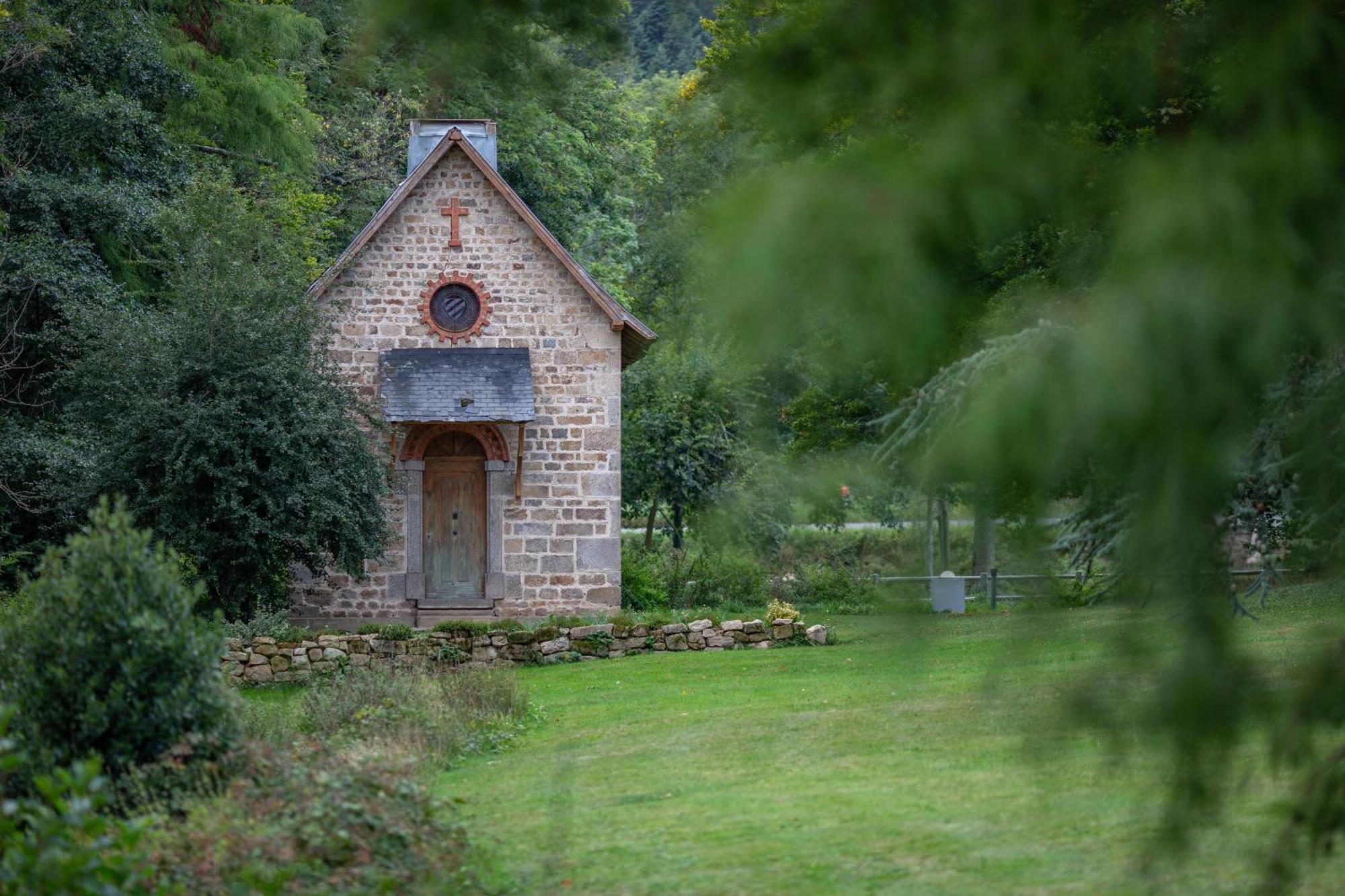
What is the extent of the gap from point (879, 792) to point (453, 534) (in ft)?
40.6

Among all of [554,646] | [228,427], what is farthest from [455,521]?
[228,427]

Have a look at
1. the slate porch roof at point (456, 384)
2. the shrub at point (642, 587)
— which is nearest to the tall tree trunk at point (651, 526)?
the shrub at point (642, 587)

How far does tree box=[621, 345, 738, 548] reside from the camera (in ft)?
A: 92.0

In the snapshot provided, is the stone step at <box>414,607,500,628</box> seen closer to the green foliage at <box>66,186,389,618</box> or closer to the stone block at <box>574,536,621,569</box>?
the stone block at <box>574,536,621,569</box>

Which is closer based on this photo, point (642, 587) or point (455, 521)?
point (455, 521)

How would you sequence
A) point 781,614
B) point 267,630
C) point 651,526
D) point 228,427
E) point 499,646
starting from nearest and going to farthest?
point 228,427 < point 267,630 < point 499,646 < point 781,614 < point 651,526

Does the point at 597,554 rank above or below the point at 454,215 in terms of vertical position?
below

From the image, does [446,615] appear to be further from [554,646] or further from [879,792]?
[879,792]

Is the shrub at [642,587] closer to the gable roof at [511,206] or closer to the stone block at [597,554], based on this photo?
the stone block at [597,554]

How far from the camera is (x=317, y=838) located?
22.7ft

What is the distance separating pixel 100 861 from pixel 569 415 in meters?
14.9

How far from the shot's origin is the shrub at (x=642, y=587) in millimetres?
22453

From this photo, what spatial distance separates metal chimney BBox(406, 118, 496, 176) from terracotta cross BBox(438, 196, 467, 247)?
4.07 ft

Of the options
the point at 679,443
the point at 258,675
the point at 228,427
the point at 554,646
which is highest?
the point at 679,443
